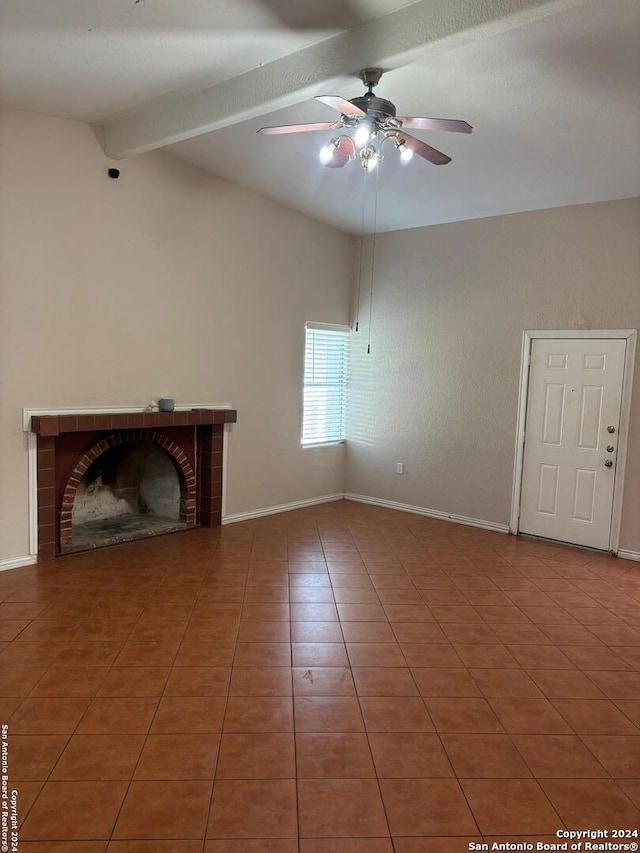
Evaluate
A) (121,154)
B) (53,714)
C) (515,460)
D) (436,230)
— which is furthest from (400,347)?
(53,714)

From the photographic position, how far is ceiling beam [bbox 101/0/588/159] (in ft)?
8.08

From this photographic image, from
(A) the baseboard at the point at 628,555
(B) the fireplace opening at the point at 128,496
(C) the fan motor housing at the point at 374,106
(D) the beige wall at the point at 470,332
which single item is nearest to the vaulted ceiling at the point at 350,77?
(C) the fan motor housing at the point at 374,106

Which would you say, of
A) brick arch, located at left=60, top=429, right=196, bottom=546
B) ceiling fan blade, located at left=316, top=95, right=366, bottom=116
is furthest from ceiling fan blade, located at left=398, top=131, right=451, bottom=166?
brick arch, located at left=60, top=429, right=196, bottom=546

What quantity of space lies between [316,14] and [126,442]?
332 centimetres

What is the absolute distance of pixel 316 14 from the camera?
2.76 meters

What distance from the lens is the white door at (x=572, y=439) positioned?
4.87 meters

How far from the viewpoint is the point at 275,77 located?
3.23 metres

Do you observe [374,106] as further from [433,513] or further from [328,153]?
[433,513]

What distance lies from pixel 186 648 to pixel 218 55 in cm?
313

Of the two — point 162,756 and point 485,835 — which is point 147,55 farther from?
point 485,835

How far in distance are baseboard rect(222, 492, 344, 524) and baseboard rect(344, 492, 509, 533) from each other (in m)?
0.26

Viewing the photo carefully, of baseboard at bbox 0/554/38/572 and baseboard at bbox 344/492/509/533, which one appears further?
baseboard at bbox 344/492/509/533

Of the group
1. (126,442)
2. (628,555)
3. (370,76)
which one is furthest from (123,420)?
(628,555)

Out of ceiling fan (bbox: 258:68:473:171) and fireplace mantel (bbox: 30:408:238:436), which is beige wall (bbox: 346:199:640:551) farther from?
ceiling fan (bbox: 258:68:473:171)
